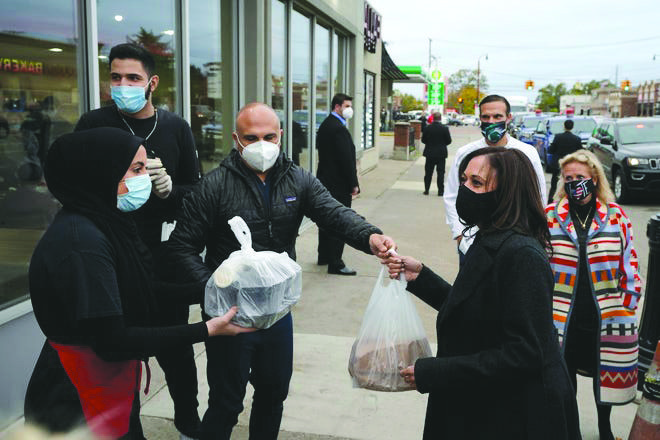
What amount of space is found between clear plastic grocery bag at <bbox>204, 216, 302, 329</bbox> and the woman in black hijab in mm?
277

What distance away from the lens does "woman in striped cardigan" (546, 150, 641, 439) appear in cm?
352

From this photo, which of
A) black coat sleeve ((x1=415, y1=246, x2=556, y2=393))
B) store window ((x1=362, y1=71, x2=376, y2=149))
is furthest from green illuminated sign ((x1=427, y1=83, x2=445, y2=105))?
black coat sleeve ((x1=415, y1=246, x2=556, y2=393))

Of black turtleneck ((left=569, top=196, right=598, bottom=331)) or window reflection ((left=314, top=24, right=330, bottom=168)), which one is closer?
black turtleneck ((left=569, top=196, right=598, bottom=331))

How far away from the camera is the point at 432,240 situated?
9641mm

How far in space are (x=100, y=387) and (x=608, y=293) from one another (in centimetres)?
266

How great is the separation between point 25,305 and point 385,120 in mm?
39846

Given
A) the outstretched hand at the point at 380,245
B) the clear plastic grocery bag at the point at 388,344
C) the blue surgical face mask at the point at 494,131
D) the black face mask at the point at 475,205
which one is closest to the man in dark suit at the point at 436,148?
the blue surgical face mask at the point at 494,131

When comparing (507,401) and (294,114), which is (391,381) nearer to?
(507,401)

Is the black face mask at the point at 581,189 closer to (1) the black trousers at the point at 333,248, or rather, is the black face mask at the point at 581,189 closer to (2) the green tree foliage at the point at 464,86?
(1) the black trousers at the point at 333,248

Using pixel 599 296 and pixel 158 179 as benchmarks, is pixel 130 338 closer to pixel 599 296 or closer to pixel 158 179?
pixel 158 179

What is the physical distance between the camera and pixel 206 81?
23.8 ft

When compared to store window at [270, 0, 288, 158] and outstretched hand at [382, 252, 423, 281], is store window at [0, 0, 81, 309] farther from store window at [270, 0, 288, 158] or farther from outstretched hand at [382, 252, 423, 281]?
store window at [270, 0, 288, 158]

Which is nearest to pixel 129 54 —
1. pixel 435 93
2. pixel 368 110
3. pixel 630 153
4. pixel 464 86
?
pixel 630 153

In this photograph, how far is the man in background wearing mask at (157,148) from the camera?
130 inches
